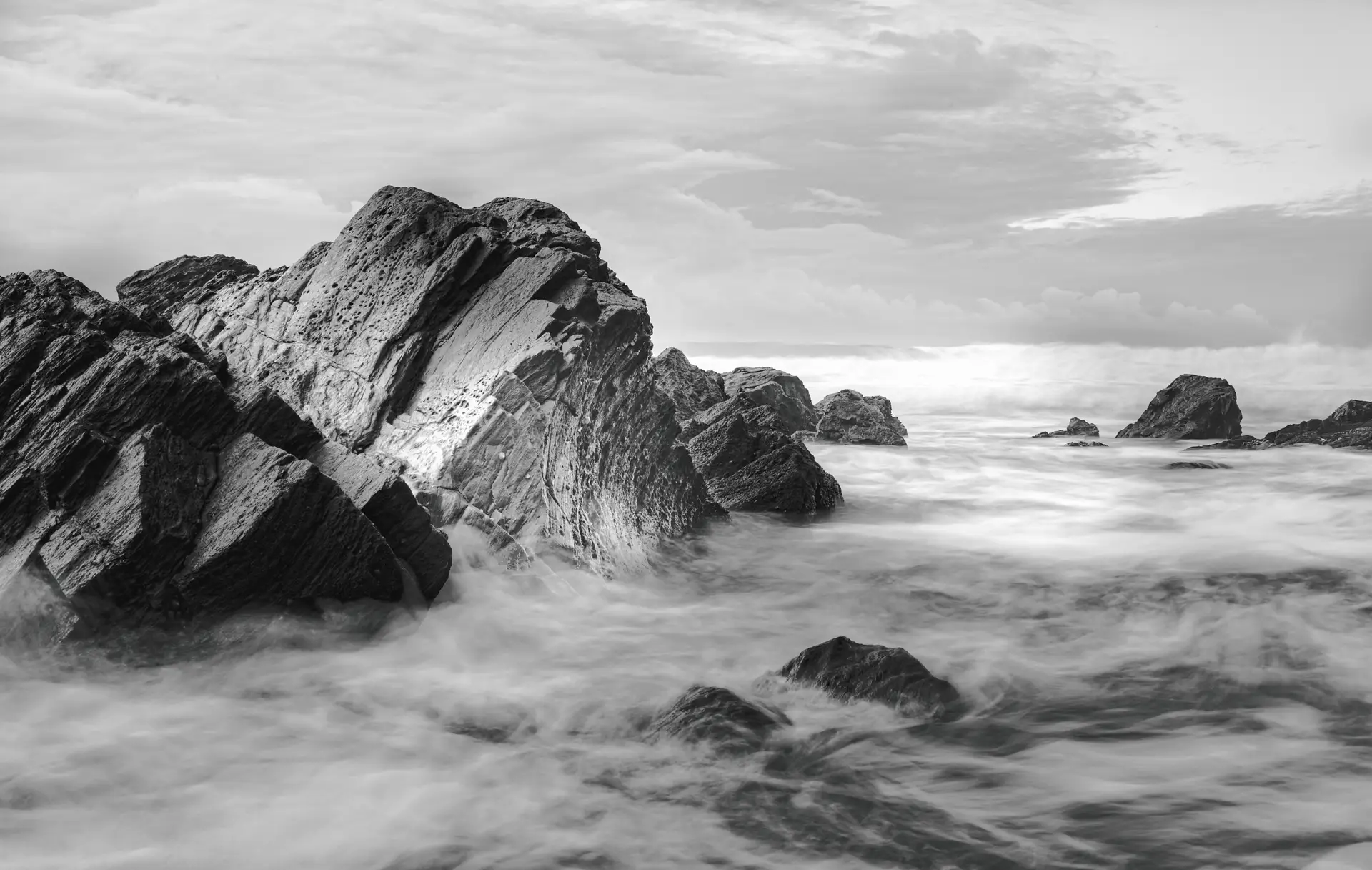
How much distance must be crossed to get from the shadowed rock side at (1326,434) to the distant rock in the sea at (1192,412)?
2.47m

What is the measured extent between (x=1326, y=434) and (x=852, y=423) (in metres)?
14.5

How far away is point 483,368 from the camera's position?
11.7 meters

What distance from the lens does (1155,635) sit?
403 inches

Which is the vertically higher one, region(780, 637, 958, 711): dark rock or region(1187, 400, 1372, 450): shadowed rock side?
region(1187, 400, 1372, 450): shadowed rock side

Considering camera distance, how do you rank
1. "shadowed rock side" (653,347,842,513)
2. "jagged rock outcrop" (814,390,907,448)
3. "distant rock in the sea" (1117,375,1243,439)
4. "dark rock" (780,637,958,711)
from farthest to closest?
"distant rock in the sea" (1117,375,1243,439) < "jagged rock outcrop" (814,390,907,448) < "shadowed rock side" (653,347,842,513) < "dark rock" (780,637,958,711)

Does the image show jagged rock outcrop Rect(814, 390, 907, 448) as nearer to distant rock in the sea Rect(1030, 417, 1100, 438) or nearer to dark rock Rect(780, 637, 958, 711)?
distant rock in the sea Rect(1030, 417, 1100, 438)

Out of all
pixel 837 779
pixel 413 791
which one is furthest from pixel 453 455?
pixel 837 779

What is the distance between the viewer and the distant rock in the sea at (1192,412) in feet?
118

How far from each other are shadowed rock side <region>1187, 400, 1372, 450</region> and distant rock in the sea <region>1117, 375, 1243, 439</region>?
8.10 feet

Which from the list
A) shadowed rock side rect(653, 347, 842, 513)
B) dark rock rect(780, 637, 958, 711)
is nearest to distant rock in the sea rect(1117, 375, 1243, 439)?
shadowed rock side rect(653, 347, 842, 513)

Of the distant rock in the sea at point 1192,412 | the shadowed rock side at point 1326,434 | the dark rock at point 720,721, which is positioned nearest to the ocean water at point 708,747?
the dark rock at point 720,721

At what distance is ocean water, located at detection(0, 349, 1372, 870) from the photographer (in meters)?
6.04

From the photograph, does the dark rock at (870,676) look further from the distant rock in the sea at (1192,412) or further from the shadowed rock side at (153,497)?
the distant rock in the sea at (1192,412)

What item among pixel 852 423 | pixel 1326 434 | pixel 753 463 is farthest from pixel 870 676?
pixel 1326 434
